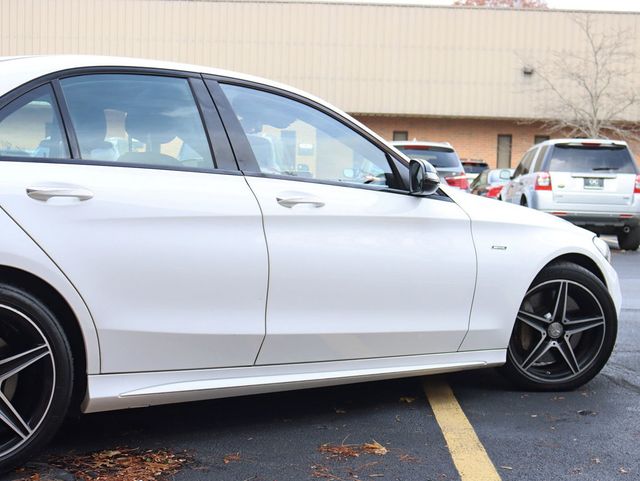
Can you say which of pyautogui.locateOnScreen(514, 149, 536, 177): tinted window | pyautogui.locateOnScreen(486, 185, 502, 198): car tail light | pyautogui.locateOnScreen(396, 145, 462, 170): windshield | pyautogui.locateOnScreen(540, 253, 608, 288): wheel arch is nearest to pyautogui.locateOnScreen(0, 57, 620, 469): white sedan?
pyautogui.locateOnScreen(540, 253, 608, 288): wheel arch

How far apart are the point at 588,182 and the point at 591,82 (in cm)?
1908

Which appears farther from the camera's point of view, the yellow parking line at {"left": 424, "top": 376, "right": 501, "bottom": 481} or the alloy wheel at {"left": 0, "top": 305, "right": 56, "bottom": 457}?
the yellow parking line at {"left": 424, "top": 376, "right": 501, "bottom": 481}

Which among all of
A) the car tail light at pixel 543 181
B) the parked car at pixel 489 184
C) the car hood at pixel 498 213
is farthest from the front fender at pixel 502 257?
the parked car at pixel 489 184

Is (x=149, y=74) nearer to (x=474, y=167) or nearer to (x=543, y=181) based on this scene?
(x=543, y=181)

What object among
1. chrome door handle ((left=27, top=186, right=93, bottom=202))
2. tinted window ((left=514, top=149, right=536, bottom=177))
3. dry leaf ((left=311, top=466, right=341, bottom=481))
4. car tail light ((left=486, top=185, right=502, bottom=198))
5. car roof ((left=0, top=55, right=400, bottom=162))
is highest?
car roof ((left=0, top=55, right=400, bottom=162))

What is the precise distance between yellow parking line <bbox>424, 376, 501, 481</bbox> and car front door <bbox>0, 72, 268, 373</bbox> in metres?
1.00

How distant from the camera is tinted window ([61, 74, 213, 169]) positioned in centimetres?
326

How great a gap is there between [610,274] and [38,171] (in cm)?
321

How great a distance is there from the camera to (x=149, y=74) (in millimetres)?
3467

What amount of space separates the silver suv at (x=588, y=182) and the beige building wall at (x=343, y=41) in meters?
17.8

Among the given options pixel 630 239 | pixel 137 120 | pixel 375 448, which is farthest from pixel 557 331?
pixel 630 239

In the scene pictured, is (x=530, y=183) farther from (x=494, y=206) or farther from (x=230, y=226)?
(x=230, y=226)

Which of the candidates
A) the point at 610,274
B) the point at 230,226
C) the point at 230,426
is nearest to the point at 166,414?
the point at 230,426

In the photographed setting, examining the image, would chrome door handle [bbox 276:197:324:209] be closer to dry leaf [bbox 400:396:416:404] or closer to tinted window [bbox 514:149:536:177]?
dry leaf [bbox 400:396:416:404]
